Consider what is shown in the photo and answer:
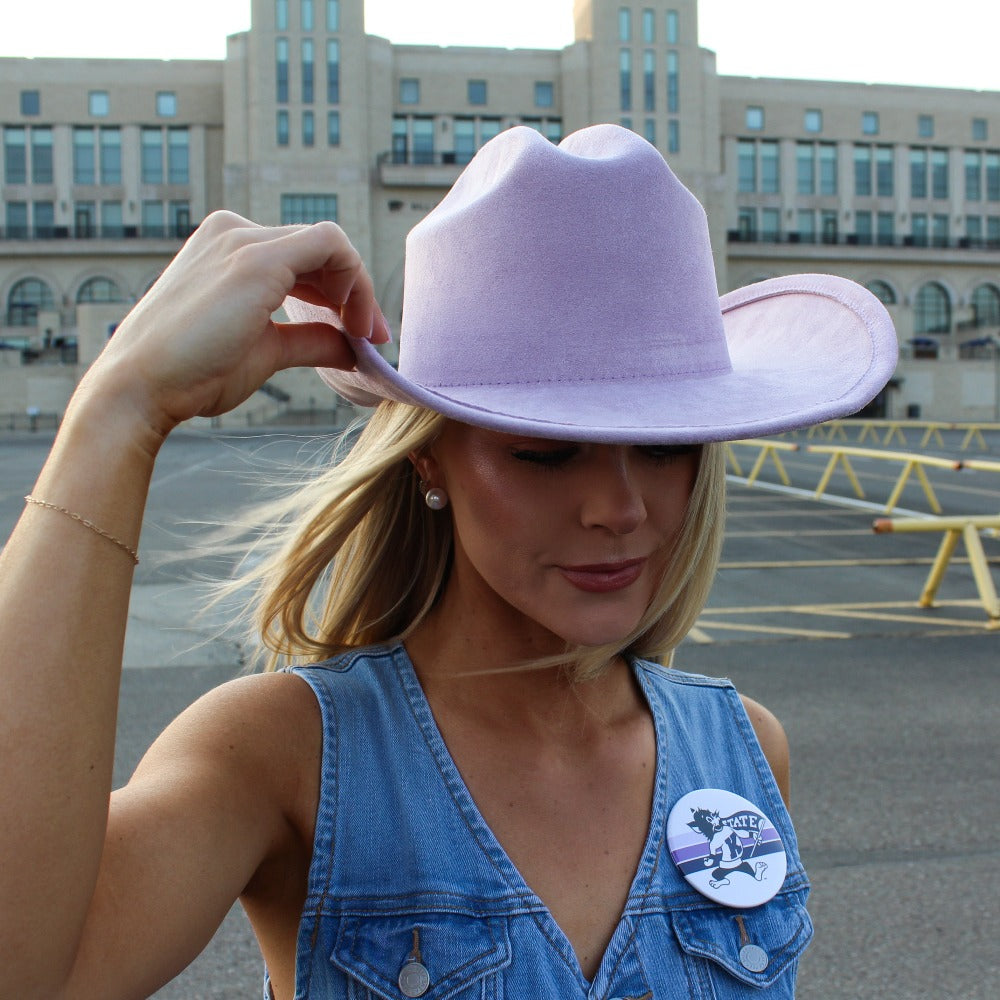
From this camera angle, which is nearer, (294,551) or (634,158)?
(634,158)

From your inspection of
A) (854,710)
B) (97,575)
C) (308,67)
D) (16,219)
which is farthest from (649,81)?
(97,575)

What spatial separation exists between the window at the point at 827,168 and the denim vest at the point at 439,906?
83.4 meters

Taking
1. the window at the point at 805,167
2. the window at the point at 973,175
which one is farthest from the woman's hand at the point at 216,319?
the window at the point at 973,175

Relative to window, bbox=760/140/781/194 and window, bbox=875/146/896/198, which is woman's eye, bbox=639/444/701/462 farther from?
window, bbox=875/146/896/198

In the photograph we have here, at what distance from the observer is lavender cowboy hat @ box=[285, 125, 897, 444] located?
1.42 metres

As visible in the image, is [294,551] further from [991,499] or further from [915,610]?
[991,499]

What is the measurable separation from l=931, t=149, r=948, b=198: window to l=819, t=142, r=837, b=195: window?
287 inches

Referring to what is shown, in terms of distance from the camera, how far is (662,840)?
156cm

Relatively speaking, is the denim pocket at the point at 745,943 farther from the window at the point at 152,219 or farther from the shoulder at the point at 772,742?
the window at the point at 152,219

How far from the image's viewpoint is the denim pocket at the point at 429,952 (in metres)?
1.37

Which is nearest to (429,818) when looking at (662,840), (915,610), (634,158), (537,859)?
(537,859)

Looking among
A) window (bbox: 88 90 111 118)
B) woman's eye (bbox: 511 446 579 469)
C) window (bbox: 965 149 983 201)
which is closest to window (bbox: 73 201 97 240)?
window (bbox: 88 90 111 118)

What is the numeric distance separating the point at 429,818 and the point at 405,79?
75.8 meters

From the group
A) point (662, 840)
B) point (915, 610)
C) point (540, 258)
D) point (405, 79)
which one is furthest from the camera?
point (405, 79)
